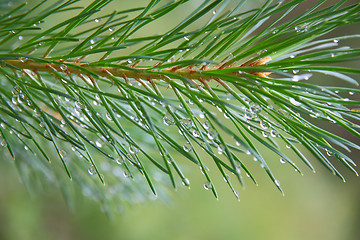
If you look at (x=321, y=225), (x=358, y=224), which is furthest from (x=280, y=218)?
(x=358, y=224)

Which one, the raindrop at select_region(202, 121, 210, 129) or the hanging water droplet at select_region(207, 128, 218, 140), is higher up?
the raindrop at select_region(202, 121, 210, 129)

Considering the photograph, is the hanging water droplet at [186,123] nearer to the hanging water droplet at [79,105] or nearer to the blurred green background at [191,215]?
the hanging water droplet at [79,105]

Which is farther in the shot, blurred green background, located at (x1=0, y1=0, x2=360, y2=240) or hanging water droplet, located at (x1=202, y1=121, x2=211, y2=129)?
blurred green background, located at (x1=0, y1=0, x2=360, y2=240)

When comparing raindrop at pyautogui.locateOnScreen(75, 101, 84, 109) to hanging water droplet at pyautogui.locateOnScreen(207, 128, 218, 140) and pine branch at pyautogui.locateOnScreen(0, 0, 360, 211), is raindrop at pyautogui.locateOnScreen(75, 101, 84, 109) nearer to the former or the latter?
pine branch at pyautogui.locateOnScreen(0, 0, 360, 211)

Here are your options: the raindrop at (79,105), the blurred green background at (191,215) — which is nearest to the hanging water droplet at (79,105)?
the raindrop at (79,105)

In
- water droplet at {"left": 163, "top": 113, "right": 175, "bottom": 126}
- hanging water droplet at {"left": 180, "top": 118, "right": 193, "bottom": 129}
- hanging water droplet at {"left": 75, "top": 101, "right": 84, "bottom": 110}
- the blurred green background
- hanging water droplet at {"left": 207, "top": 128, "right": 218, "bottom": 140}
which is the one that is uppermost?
hanging water droplet at {"left": 75, "top": 101, "right": 84, "bottom": 110}

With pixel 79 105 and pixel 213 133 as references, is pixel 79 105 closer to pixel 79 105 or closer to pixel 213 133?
pixel 79 105

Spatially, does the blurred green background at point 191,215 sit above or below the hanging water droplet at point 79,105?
below

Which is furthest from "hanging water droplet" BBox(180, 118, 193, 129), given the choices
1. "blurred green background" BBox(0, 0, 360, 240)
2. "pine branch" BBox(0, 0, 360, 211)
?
"blurred green background" BBox(0, 0, 360, 240)

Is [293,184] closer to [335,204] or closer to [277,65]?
[335,204]
